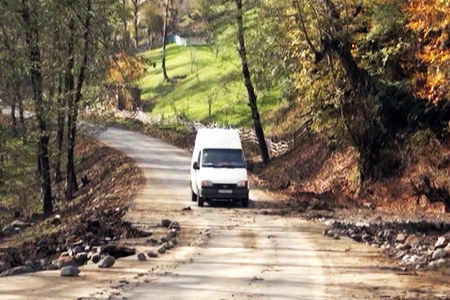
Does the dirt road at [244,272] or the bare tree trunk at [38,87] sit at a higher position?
the bare tree trunk at [38,87]

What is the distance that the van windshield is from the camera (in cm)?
2963

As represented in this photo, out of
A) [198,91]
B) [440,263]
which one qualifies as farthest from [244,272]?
[198,91]

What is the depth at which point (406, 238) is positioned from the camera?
19219mm

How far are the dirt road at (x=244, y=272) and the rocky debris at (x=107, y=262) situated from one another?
0.14 m

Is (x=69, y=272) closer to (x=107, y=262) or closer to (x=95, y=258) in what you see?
(x=107, y=262)

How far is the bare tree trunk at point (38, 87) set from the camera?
841 inches

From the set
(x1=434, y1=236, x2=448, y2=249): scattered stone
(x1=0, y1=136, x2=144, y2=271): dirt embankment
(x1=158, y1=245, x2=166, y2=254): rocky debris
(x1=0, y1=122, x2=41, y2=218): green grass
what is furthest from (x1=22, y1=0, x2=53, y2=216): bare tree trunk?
(x1=434, y1=236, x2=448, y2=249): scattered stone

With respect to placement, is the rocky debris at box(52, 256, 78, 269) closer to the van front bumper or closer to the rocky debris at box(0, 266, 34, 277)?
the rocky debris at box(0, 266, 34, 277)

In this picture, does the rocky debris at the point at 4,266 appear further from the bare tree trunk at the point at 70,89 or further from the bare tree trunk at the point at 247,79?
the bare tree trunk at the point at 247,79

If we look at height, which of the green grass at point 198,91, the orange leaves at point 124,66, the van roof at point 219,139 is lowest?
the van roof at point 219,139

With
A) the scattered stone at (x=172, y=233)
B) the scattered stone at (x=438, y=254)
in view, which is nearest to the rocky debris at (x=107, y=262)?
the scattered stone at (x=172, y=233)

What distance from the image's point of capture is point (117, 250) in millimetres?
16922

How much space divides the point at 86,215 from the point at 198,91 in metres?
53.8

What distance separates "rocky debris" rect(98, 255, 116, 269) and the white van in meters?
13.4
